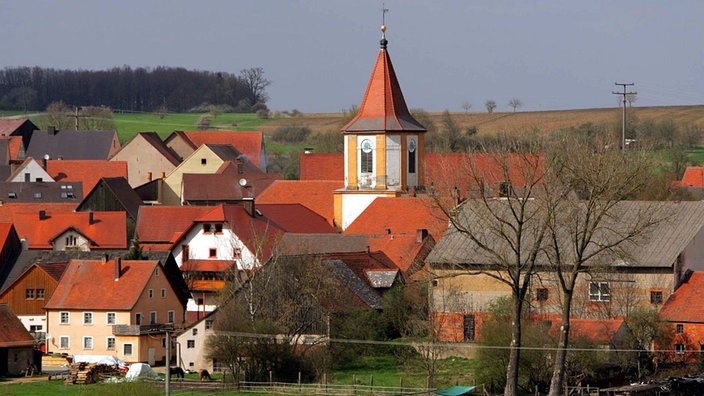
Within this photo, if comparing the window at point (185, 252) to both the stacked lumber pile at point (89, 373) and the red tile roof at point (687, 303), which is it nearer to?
the stacked lumber pile at point (89, 373)

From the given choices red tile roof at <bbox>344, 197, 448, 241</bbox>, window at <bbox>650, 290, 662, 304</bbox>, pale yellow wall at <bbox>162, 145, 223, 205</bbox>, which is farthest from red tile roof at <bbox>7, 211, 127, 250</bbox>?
window at <bbox>650, 290, 662, 304</bbox>

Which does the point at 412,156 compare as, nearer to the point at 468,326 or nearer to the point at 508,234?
the point at 468,326

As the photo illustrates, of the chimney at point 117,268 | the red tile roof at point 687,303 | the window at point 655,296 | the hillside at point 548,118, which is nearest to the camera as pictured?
the red tile roof at point 687,303

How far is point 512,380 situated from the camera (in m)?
44.7

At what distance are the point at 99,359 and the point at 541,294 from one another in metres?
14.5

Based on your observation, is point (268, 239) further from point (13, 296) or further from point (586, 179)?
point (586, 179)

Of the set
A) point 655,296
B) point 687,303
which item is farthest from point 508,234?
point 687,303

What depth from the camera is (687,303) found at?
5331 centimetres

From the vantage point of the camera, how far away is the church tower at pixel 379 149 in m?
81.2

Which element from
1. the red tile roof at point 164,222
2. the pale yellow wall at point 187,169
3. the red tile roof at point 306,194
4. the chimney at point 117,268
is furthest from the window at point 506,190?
the pale yellow wall at point 187,169

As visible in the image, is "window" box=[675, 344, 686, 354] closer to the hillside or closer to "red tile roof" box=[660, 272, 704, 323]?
"red tile roof" box=[660, 272, 704, 323]

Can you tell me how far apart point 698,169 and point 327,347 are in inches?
2077

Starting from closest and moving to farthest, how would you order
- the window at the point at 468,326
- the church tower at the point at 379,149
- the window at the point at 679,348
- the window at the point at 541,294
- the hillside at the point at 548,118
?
the window at the point at 679,348 → the window at the point at 541,294 → the window at the point at 468,326 → the church tower at the point at 379,149 → the hillside at the point at 548,118

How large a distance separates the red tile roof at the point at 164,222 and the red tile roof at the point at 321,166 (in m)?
20.5
